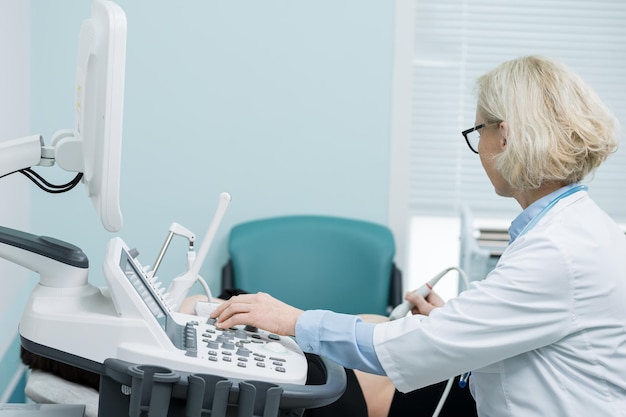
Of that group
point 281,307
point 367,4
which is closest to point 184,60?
point 367,4

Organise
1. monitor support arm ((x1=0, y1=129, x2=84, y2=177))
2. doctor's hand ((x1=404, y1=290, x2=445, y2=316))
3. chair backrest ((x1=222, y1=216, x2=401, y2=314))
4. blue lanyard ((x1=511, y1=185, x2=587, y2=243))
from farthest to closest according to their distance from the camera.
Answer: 1. chair backrest ((x1=222, y1=216, x2=401, y2=314))
2. doctor's hand ((x1=404, y1=290, x2=445, y2=316))
3. blue lanyard ((x1=511, y1=185, x2=587, y2=243))
4. monitor support arm ((x1=0, y1=129, x2=84, y2=177))

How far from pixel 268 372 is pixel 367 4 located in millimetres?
1854

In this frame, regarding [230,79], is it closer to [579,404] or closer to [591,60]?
[591,60]

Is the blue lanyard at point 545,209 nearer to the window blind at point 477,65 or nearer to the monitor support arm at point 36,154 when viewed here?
the monitor support arm at point 36,154

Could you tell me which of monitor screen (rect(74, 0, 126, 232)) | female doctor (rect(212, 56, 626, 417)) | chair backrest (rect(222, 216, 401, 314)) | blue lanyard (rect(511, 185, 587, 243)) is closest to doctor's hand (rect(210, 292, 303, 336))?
female doctor (rect(212, 56, 626, 417))

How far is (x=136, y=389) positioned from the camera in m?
1.19

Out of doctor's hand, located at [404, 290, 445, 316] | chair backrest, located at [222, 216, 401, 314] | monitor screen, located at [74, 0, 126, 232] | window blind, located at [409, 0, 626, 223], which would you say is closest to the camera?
monitor screen, located at [74, 0, 126, 232]

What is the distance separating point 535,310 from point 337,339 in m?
0.32

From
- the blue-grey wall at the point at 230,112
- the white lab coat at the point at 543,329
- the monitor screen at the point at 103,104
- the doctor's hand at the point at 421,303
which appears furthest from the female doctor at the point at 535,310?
the blue-grey wall at the point at 230,112

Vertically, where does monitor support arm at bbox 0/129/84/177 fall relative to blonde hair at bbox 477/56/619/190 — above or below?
below


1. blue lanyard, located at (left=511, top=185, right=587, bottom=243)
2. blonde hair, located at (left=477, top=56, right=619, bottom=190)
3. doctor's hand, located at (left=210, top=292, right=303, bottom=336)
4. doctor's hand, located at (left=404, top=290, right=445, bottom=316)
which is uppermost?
blonde hair, located at (left=477, top=56, right=619, bottom=190)

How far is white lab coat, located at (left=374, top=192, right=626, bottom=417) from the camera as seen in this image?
1.36 metres

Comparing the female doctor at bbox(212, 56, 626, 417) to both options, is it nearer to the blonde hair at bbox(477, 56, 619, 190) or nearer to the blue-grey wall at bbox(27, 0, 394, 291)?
the blonde hair at bbox(477, 56, 619, 190)

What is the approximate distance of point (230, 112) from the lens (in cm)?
288
